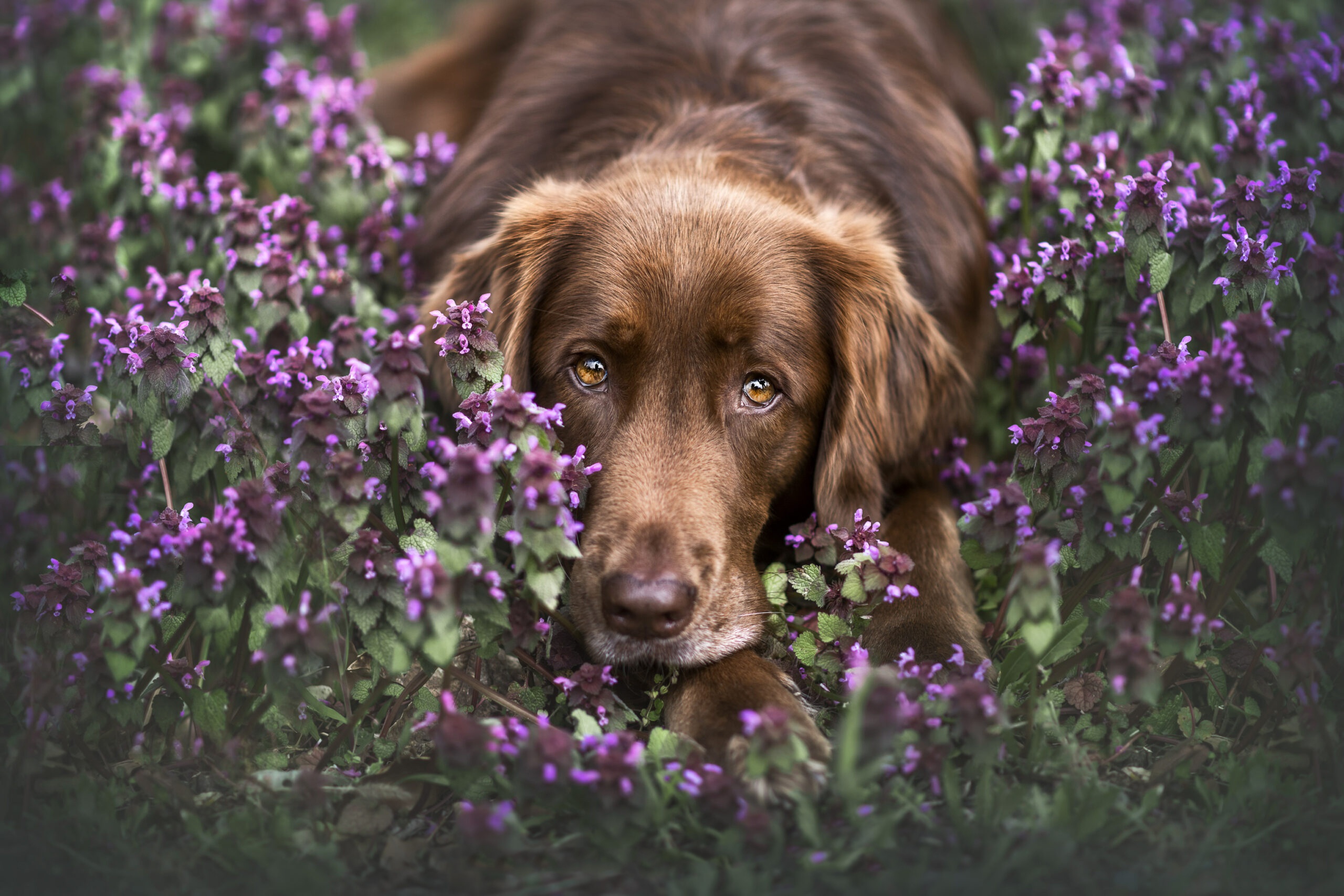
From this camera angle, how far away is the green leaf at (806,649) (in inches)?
109

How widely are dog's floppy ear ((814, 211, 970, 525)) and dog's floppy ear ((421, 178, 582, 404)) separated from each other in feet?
2.60

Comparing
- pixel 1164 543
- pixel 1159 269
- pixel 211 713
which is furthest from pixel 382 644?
pixel 1159 269

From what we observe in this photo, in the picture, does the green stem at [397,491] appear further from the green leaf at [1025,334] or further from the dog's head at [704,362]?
the green leaf at [1025,334]

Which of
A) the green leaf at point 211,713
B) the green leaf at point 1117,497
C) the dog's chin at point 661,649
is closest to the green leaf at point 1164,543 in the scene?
the green leaf at point 1117,497

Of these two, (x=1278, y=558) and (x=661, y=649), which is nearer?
(x=1278, y=558)

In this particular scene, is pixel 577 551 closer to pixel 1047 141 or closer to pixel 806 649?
pixel 806 649

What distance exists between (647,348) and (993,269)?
168 cm

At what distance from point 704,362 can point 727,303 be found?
178 millimetres

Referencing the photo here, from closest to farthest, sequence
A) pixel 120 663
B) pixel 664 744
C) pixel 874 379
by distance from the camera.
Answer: pixel 120 663 < pixel 664 744 < pixel 874 379

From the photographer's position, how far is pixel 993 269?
160 inches

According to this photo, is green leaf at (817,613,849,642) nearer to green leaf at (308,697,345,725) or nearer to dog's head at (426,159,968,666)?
dog's head at (426,159,968,666)

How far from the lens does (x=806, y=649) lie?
277cm

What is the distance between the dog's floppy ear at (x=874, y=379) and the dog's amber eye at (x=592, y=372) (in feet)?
2.25

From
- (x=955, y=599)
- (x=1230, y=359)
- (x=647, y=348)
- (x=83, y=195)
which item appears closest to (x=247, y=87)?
(x=83, y=195)
